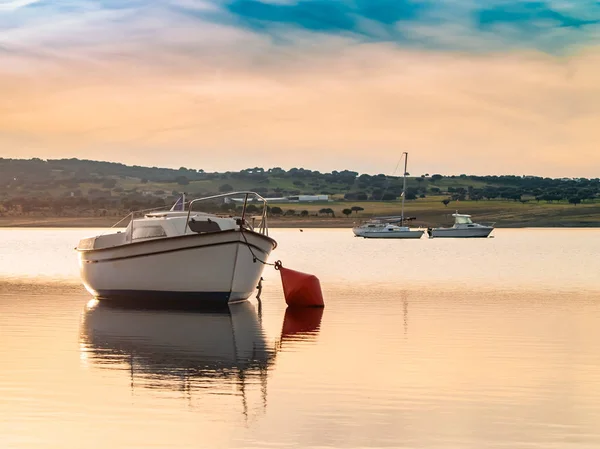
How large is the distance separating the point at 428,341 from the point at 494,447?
1026 centimetres

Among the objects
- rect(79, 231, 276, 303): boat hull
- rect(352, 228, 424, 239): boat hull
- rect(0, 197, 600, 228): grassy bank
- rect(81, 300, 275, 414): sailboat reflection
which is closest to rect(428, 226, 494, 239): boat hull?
rect(352, 228, 424, 239): boat hull

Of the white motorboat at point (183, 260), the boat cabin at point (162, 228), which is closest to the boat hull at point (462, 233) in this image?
the boat cabin at point (162, 228)

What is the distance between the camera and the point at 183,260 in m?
32.7

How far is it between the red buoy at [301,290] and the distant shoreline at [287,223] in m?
126

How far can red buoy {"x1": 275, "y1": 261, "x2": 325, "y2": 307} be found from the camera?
108 ft

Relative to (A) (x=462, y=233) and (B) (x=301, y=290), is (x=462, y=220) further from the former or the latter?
(B) (x=301, y=290)

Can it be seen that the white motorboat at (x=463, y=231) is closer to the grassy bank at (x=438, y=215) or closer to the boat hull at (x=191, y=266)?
the grassy bank at (x=438, y=215)

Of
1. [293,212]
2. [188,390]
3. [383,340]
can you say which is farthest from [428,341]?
[293,212]

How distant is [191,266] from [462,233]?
110834 millimetres

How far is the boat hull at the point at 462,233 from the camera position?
139000mm

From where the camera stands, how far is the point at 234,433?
14.3m

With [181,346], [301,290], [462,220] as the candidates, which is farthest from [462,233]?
[181,346]

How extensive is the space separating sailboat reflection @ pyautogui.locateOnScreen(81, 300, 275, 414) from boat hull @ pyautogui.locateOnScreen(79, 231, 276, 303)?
3.03 ft

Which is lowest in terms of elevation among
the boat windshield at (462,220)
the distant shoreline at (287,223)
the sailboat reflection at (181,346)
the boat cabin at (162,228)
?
the distant shoreline at (287,223)
